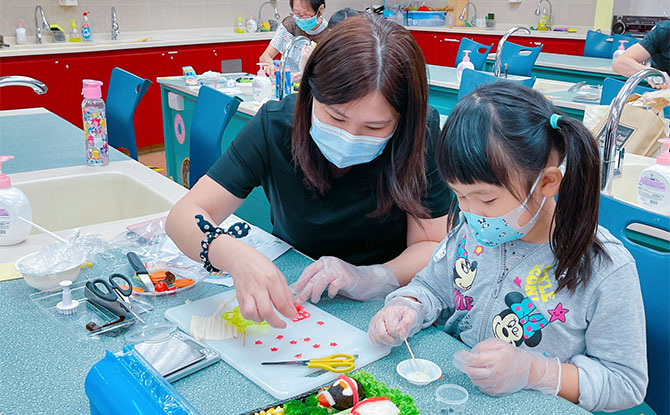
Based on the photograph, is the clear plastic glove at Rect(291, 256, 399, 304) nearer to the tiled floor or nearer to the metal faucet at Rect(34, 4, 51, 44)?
the tiled floor

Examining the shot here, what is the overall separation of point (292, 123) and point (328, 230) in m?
0.26

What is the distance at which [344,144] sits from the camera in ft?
4.04

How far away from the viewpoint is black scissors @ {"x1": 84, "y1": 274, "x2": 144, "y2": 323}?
1.09 m

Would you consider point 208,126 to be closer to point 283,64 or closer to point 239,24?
point 283,64

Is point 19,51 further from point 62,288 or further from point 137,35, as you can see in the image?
point 62,288

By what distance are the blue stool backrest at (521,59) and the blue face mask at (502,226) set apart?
3.25 metres

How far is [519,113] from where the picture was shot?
1029 millimetres

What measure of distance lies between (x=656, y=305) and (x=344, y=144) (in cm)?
65

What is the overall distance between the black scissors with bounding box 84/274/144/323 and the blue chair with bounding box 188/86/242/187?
1.16 metres

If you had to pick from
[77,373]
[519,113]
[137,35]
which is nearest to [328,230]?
[519,113]

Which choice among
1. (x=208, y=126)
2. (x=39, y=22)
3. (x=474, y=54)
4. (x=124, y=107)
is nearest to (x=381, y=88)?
(x=208, y=126)

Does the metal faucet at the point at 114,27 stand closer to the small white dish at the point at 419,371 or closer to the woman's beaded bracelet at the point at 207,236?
the woman's beaded bracelet at the point at 207,236

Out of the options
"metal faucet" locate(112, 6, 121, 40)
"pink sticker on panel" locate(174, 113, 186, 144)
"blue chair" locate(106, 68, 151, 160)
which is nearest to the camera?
"blue chair" locate(106, 68, 151, 160)

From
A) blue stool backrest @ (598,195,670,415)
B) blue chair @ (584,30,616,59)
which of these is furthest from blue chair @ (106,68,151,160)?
blue chair @ (584,30,616,59)
